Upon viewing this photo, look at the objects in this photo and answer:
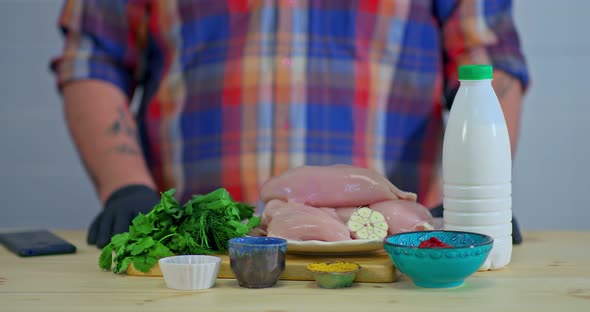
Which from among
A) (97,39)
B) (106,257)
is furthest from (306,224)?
(97,39)

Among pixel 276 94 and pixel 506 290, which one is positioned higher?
pixel 276 94

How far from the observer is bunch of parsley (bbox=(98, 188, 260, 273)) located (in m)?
1.35

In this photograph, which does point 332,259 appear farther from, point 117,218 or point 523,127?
point 523,127

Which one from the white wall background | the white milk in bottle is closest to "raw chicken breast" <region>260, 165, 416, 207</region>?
the white milk in bottle

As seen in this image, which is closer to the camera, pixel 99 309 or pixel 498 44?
pixel 99 309

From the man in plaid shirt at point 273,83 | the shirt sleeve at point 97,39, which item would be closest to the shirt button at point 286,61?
the man in plaid shirt at point 273,83

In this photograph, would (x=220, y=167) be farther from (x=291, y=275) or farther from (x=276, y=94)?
(x=291, y=275)

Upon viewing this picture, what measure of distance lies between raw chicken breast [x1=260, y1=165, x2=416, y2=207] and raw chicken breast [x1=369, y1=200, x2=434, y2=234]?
19mm

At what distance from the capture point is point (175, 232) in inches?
54.1

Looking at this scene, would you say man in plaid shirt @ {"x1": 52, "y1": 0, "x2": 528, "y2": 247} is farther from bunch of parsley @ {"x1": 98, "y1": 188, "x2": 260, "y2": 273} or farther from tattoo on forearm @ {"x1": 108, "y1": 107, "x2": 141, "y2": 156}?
bunch of parsley @ {"x1": 98, "y1": 188, "x2": 260, "y2": 273}

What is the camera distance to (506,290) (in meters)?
1.23

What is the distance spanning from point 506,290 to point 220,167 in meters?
0.99

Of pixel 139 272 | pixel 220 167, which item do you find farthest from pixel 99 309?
pixel 220 167

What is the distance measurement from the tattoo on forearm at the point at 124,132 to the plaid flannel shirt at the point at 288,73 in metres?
0.08
